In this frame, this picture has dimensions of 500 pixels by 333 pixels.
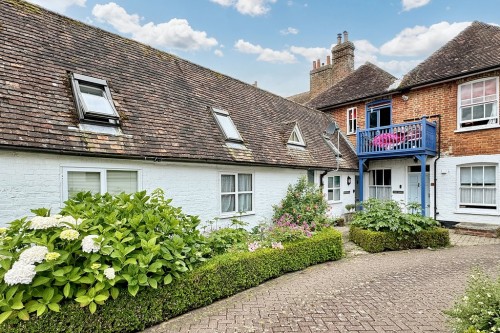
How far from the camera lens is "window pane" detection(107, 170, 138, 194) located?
686cm

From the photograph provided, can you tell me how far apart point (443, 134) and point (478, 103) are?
1.84 meters

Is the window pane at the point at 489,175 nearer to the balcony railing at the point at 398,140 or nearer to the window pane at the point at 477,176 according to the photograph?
the window pane at the point at 477,176

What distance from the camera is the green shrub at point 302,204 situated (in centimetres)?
981

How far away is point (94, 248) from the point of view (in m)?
3.62

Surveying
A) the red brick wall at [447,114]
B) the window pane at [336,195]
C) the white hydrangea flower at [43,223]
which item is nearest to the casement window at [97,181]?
the white hydrangea flower at [43,223]

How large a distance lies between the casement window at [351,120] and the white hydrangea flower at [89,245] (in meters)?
16.4

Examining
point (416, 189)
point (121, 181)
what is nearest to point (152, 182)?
point (121, 181)

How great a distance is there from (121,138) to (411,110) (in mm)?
14213

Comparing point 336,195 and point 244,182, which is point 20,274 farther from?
point 336,195

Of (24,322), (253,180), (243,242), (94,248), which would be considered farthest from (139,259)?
(253,180)

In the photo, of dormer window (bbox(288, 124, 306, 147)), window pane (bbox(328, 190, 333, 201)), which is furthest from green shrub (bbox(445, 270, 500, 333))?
window pane (bbox(328, 190, 333, 201))

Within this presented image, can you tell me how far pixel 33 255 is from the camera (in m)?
3.33

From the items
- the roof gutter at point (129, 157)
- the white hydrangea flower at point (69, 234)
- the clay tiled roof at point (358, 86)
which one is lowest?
the white hydrangea flower at point (69, 234)

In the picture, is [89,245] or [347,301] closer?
[89,245]
